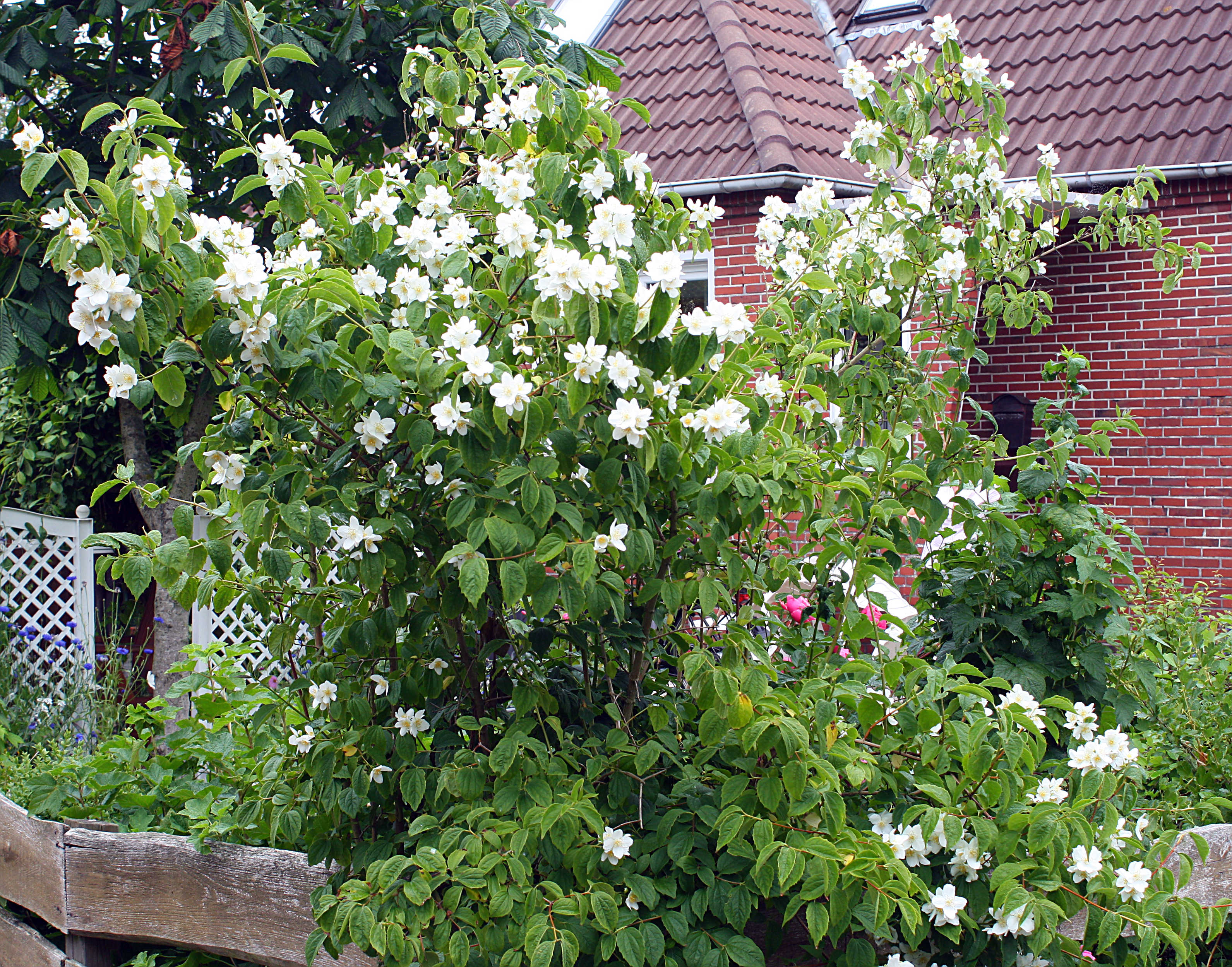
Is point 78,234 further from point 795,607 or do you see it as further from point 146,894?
point 795,607

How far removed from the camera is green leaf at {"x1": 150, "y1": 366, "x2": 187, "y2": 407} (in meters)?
1.76

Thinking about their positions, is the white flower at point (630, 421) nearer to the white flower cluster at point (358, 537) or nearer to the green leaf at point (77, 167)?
the white flower cluster at point (358, 537)

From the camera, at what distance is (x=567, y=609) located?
5.66 ft

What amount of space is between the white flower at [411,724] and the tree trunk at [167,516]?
309 centimetres

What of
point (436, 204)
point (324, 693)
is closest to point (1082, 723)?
point (324, 693)

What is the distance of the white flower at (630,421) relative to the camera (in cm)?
171

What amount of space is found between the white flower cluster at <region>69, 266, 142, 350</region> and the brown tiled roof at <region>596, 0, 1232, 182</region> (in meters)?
5.75

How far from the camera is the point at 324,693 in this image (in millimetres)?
2170

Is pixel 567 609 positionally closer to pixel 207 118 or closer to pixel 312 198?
pixel 312 198

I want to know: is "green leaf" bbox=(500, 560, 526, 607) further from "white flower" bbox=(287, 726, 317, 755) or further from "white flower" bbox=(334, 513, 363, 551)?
"white flower" bbox=(287, 726, 317, 755)

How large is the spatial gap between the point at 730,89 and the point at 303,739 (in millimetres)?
6708

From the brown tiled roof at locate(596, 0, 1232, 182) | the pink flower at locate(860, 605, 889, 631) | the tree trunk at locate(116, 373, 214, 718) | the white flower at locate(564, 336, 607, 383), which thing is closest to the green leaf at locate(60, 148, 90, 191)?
the white flower at locate(564, 336, 607, 383)

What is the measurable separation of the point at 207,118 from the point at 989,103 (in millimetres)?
3530

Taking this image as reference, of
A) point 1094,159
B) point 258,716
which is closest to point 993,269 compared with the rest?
point 258,716
